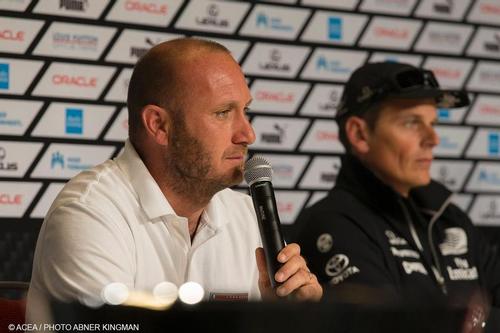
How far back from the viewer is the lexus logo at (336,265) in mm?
2131

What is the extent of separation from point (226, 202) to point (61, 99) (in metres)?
1.12

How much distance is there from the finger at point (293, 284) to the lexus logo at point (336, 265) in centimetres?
82

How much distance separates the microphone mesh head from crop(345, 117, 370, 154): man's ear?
968mm

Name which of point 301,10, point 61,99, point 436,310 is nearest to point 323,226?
point 61,99

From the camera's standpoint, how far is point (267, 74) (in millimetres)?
Answer: 3148

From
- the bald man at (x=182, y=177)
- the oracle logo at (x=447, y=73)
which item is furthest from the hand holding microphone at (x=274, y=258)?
the oracle logo at (x=447, y=73)

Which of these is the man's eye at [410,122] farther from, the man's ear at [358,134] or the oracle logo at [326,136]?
the oracle logo at [326,136]

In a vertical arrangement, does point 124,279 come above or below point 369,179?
below

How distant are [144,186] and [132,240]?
5.0 inches

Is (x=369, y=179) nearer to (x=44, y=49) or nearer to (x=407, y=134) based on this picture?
(x=407, y=134)

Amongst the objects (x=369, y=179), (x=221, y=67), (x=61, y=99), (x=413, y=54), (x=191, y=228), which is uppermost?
(x=413, y=54)

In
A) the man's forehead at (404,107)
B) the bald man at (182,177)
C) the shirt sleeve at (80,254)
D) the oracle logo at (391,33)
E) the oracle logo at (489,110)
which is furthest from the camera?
the oracle logo at (489,110)

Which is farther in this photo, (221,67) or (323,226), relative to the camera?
(323,226)

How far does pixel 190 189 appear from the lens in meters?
1.71
